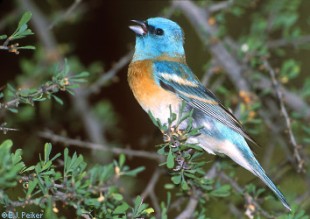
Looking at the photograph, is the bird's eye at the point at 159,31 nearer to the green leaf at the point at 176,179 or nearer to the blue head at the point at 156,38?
the blue head at the point at 156,38

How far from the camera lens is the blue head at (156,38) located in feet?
11.7

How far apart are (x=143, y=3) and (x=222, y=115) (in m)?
2.45

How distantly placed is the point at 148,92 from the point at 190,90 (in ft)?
1.09

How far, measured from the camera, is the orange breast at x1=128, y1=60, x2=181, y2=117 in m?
3.12

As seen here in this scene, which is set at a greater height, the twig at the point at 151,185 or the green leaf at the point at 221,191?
the green leaf at the point at 221,191

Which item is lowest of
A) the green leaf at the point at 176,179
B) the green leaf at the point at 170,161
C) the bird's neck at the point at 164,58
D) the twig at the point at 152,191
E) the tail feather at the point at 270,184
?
the tail feather at the point at 270,184

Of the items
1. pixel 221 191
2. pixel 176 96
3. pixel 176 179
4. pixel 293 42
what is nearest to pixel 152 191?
pixel 221 191

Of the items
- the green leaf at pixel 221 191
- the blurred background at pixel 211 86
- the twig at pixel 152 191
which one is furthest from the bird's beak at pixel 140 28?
the green leaf at pixel 221 191

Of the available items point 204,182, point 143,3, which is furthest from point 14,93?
point 143,3

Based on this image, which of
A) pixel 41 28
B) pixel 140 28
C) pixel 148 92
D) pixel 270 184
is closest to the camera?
pixel 270 184

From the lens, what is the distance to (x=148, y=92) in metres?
3.17

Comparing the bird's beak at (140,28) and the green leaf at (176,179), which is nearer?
the green leaf at (176,179)

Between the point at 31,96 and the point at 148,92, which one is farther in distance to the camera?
the point at 148,92

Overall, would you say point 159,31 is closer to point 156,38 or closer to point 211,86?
point 156,38
